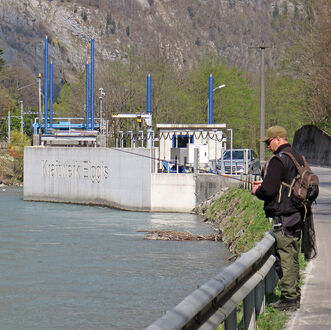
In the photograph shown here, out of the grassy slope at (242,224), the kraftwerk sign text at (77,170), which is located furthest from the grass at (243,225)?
the kraftwerk sign text at (77,170)

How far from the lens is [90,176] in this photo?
155 ft

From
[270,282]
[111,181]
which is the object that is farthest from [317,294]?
[111,181]

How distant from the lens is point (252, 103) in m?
78.4

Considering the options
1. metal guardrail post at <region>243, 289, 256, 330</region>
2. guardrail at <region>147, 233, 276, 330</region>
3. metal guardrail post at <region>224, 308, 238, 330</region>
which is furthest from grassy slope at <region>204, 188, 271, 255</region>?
metal guardrail post at <region>224, 308, 238, 330</region>

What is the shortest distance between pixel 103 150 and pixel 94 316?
3122 centimetres

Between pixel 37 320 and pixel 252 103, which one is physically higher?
pixel 252 103

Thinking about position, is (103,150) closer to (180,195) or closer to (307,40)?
(180,195)

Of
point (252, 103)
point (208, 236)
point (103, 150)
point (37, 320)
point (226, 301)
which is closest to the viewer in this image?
point (226, 301)

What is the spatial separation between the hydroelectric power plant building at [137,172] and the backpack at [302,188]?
30.3 meters

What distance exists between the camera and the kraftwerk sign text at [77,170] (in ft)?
153

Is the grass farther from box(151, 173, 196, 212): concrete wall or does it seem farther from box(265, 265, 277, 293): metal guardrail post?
box(151, 173, 196, 212): concrete wall

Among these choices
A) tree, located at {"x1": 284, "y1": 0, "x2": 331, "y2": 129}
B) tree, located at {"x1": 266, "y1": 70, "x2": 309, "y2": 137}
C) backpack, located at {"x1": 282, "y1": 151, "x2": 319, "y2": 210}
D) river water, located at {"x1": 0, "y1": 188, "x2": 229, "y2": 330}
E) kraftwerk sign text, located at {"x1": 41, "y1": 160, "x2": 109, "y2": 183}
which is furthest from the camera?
tree, located at {"x1": 266, "y1": 70, "x2": 309, "y2": 137}

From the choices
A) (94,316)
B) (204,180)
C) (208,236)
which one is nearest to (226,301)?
(94,316)

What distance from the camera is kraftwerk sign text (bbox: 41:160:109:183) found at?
46.6 m
